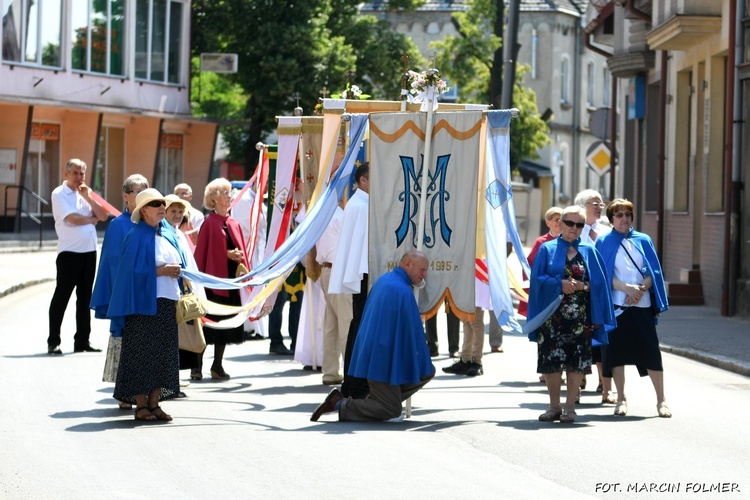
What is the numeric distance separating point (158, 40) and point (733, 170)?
2942 centimetres

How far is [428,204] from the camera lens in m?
12.9

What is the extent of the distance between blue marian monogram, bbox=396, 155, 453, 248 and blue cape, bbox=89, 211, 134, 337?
2421 millimetres

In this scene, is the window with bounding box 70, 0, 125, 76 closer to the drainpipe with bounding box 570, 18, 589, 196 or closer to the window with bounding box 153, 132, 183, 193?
the window with bounding box 153, 132, 183, 193

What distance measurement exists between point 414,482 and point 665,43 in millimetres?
19027

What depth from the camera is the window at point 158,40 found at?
157 ft

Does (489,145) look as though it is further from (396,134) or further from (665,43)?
(665,43)

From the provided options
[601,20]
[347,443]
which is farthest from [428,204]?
[601,20]

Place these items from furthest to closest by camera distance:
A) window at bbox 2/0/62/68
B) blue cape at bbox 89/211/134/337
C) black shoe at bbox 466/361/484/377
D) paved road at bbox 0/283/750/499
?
1. window at bbox 2/0/62/68
2. black shoe at bbox 466/361/484/377
3. blue cape at bbox 89/211/134/337
4. paved road at bbox 0/283/750/499

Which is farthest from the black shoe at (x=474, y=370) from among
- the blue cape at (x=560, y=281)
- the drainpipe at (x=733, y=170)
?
the drainpipe at (x=733, y=170)

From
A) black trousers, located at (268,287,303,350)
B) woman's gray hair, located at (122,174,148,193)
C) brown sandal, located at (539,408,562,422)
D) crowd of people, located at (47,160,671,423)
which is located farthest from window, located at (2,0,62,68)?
brown sandal, located at (539,408,562,422)

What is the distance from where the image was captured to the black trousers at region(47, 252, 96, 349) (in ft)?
52.6

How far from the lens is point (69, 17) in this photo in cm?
4362

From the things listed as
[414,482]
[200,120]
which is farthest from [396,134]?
[200,120]

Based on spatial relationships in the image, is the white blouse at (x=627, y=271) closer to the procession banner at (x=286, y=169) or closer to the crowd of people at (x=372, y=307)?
the crowd of people at (x=372, y=307)
